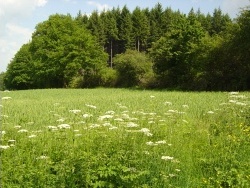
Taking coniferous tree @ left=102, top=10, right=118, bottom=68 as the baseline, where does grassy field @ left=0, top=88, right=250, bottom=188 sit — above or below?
below

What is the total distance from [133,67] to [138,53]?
11.0 ft

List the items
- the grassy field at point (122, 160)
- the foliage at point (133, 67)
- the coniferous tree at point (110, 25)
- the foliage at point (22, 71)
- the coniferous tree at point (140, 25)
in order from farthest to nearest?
the coniferous tree at point (110, 25) → the coniferous tree at point (140, 25) → the foliage at point (22, 71) → the foliage at point (133, 67) → the grassy field at point (122, 160)

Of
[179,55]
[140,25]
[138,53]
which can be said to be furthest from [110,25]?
[179,55]

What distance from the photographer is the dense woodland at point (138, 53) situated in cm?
3812

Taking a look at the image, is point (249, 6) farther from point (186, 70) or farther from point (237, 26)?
point (186, 70)

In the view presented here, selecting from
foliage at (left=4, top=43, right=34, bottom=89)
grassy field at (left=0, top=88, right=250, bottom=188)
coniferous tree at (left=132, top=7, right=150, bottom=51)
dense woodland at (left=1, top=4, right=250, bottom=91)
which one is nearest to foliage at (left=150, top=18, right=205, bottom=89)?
dense woodland at (left=1, top=4, right=250, bottom=91)

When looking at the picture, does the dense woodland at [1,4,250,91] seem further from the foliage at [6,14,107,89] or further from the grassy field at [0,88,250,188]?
→ the grassy field at [0,88,250,188]

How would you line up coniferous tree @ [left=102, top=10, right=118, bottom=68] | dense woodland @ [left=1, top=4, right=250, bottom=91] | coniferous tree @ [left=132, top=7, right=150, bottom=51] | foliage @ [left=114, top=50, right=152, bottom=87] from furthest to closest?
1. coniferous tree @ [left=102, top=10, right=118, bottom=68]
2. coniferous tree @ [left=132, top=7, right=150, bottom=51]
3. foliage @ [left=114, top=50, right=152, bottom=87]
4. dense woodland @ [left=1, top=4, right=250, bottom=91]

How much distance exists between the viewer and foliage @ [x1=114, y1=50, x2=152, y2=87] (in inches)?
2127

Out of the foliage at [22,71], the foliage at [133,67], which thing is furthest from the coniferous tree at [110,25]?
the foliage at [133,67]

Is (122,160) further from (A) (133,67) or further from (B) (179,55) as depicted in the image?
(A) (133,67)

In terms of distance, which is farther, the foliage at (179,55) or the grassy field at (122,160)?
the foliage at (179,55)

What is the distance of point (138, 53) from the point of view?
56.3 m

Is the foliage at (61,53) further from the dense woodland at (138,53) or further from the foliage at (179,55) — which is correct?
the foliage at (179,55)
